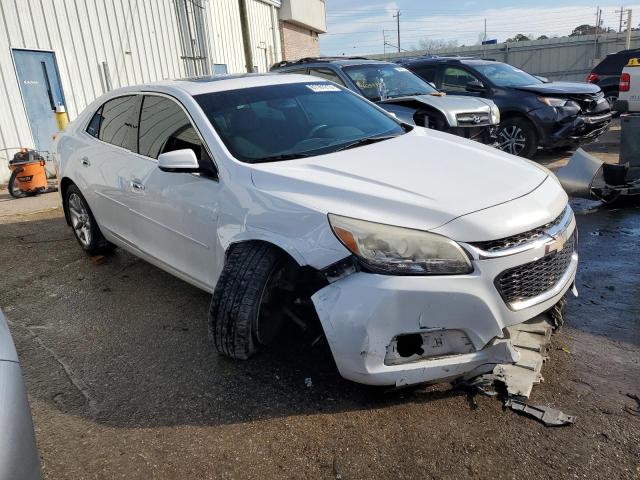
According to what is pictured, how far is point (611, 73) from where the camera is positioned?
1446cm

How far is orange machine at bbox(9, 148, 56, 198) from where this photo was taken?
8266mm

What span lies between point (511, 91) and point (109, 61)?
821 centimetres

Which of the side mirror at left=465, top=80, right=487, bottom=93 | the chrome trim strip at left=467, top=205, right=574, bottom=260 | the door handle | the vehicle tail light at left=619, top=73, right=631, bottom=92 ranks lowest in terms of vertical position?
the chrome trim strip at left=467, top=205, right=574, bottom=260

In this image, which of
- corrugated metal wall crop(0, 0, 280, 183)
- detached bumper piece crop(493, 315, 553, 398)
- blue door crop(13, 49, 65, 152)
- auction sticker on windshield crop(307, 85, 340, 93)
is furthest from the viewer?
blue door crop(13, 49, 65, 152)

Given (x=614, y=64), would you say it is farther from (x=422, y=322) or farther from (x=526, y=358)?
(x=422, y=322)

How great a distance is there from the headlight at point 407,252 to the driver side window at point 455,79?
7.48 metres

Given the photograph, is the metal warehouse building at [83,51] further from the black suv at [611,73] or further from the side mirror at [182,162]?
the black suv at [611,73]

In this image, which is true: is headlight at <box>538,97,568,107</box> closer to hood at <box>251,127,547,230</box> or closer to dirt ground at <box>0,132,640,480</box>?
dirt ground at <box>0,132,640,480</box>

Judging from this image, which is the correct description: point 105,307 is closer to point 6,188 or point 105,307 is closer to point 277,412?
point 277,412

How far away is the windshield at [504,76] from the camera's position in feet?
28.7

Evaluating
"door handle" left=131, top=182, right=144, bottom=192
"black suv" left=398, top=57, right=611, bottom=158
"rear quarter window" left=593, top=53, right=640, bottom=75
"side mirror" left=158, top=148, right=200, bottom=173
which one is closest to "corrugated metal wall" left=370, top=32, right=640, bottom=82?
"rear quarter window" left=593, top=53, right=640, bottom=75

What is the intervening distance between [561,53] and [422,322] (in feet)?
90.7

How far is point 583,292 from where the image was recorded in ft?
12.4

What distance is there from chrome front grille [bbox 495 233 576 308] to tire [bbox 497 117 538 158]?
6.01 metres
